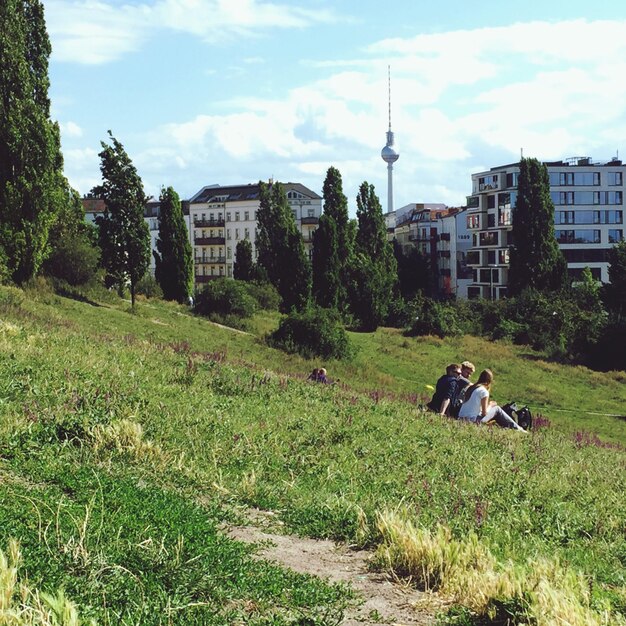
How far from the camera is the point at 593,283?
78875mm

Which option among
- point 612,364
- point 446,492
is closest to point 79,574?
point 446,492

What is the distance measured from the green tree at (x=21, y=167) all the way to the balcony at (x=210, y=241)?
9978 centimetres

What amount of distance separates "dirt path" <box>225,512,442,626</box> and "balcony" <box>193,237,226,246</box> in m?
140

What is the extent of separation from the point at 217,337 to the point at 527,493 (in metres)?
35.4

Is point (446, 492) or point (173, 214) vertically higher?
point (173, 214)

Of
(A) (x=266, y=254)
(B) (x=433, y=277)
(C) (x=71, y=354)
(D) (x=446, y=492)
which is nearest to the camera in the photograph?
(D) (x=446, y=492)

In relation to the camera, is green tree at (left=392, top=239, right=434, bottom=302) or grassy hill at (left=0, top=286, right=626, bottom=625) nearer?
grassy hill at (left=0, top=286, right=626, bottom=625)

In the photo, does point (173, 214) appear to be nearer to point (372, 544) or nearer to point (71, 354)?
point (71, 354)

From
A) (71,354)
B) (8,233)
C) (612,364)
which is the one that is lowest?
(612,364)

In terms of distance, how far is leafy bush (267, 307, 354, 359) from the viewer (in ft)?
143

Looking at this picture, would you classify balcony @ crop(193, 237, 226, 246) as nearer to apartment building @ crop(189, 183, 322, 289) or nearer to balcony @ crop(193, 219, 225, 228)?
apartment building @ crop(189, 183, 322, 289)

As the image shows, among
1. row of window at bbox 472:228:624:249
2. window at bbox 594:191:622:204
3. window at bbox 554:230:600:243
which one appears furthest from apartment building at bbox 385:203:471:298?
window at bbox 594:191:622:204

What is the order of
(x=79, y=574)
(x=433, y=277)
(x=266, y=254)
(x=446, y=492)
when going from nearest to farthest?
(x=79, y=574) < (x=446, y=492) < (x=266, y=254) < (x=433, y=277)

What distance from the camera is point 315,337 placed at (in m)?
43.9
